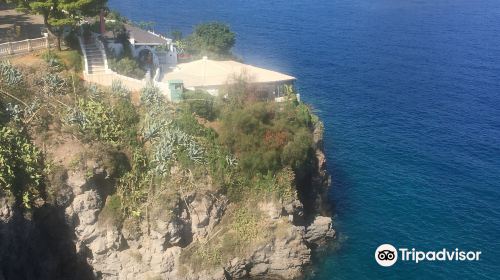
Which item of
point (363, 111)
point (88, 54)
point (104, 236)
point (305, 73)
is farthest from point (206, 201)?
point (305, 73)

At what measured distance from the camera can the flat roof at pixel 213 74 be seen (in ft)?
143

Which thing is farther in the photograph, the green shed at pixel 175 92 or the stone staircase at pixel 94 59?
the stone staircase at pixel 94 59

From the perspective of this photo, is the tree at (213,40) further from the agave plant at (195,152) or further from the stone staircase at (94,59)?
the agave plant at (195,152)

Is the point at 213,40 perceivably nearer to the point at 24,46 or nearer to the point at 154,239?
the point at 24,46

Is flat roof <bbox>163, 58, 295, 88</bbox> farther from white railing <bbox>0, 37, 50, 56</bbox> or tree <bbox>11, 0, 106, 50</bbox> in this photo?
white railing <bbox>0, 37, 50, 56</bbox>

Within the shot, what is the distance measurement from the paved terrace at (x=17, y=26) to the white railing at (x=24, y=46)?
279 centimetres

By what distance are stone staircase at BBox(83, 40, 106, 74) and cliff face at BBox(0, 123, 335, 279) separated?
38.5 feet

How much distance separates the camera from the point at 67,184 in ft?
107

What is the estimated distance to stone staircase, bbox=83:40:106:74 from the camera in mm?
41600

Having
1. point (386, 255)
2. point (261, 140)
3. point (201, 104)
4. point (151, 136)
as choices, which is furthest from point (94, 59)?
Result: point (386, 255)

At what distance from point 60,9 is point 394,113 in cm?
4332

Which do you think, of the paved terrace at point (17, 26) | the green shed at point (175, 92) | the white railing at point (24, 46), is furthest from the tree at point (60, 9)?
the green shed at point (175, 92)

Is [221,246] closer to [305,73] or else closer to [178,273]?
[178,273]

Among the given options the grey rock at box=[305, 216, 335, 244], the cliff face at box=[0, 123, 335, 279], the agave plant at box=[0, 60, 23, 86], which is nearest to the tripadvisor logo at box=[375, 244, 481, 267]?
the grey rock at box=[305, 216, 335, 244]
